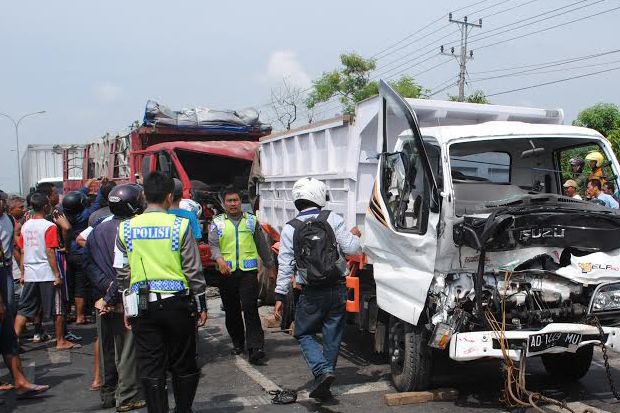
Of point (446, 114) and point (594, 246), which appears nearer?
point (594, 246)

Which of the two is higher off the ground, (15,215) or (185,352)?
(15,215)

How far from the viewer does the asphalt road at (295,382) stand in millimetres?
5246

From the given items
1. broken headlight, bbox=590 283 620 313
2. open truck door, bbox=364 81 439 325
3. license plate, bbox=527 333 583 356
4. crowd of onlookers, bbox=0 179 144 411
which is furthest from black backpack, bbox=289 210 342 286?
Result: broken headlight, bbox=590 283 620 313

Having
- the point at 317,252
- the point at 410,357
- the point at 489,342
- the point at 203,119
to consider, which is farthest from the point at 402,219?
the point at 203,119

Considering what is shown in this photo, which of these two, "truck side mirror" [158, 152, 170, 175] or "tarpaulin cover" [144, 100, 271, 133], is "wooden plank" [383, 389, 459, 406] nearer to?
"truck side mirror" [158, 152, 170, 175]

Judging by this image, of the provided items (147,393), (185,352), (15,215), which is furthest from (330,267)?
(15,215)

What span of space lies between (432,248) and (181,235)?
6.04 ft

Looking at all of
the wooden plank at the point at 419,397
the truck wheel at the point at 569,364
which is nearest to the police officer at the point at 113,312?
the wooden plank at the point at 419,397

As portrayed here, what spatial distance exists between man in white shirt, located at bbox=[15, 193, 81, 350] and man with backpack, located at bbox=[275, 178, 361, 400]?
10.1 ft

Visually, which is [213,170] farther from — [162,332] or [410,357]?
[162,332]

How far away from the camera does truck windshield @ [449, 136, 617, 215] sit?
5.66 m

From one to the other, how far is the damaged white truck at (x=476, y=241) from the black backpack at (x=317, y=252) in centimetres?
56

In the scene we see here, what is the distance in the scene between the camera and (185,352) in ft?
14.5

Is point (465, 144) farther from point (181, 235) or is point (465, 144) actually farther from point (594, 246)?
point (181, 235)
